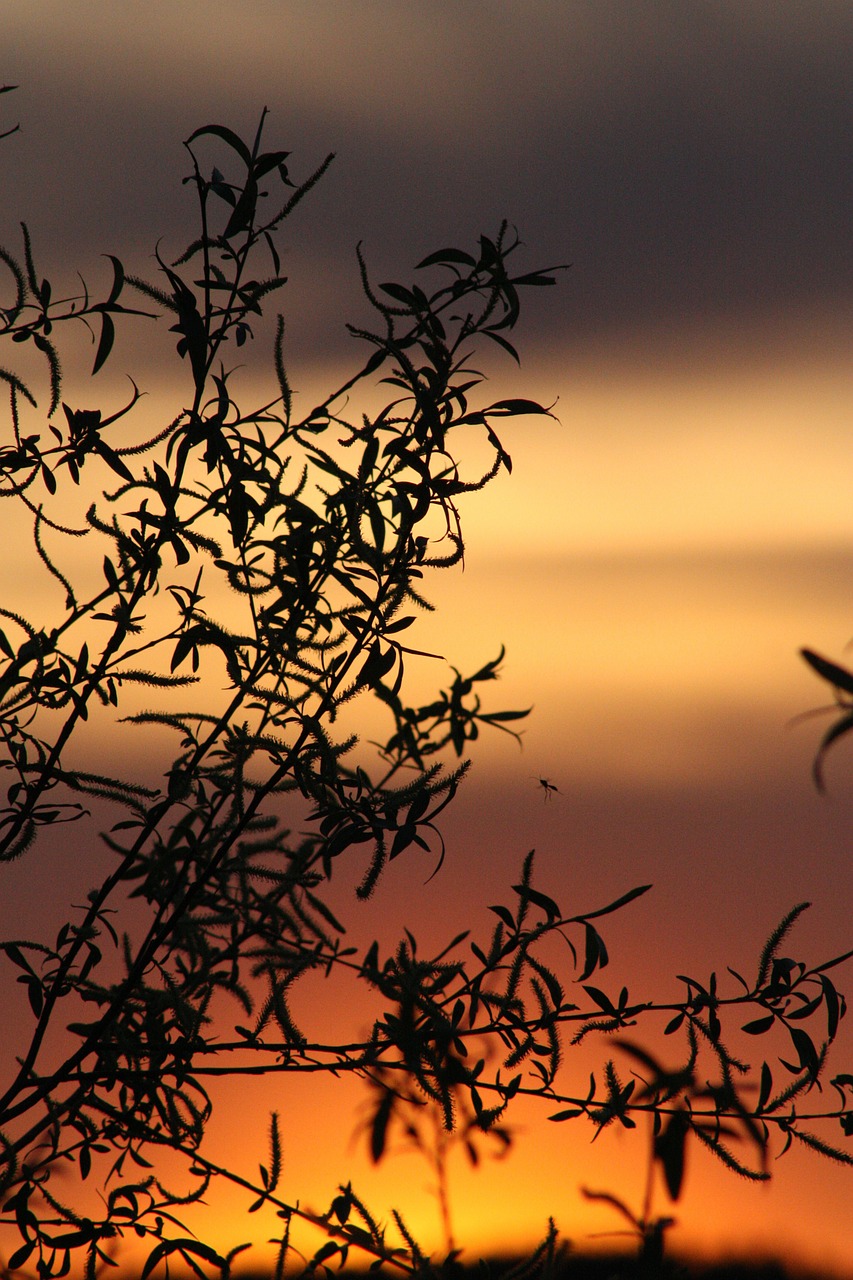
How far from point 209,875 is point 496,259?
125cm

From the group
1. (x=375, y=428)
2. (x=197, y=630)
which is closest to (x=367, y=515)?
(x=375, y=428)

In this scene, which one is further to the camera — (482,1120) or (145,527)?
(145,527)

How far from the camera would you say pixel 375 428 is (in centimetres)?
224

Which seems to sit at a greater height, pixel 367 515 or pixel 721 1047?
pixel 367 515

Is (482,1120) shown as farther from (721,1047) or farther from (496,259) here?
(496,259)

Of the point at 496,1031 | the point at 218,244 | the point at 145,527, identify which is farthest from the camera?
the point at 145,527

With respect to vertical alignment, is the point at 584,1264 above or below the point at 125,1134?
below

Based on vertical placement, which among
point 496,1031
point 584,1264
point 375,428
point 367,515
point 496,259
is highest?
point 496,259

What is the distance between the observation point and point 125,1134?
2.28 meters

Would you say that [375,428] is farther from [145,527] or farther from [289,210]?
[145,527]

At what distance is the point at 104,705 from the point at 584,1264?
1.29m

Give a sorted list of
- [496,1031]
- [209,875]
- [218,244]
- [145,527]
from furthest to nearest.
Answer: [145,527]
[218,244]
[496,1031]
[209,875]

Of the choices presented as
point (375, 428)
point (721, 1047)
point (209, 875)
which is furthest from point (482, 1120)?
point (375, 428)

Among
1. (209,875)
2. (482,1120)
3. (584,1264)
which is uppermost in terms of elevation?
(209,875)
